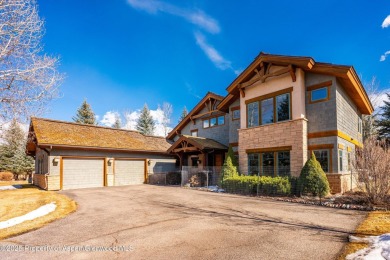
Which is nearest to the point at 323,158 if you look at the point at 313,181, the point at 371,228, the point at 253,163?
the point at 313,181

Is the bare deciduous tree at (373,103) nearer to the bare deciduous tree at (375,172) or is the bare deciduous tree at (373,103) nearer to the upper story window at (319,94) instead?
the upper story window at (319,94)

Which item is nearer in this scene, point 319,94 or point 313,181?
point 313,181

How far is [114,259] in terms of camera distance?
15.8 ft

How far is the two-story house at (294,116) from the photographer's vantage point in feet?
43.6

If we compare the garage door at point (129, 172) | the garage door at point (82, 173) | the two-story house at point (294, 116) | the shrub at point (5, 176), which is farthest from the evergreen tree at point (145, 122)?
the two-story house at point (294, 116)

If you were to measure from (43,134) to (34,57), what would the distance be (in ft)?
30.8

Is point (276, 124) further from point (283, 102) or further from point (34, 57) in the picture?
point (34, 57)

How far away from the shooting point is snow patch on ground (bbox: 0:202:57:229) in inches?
307

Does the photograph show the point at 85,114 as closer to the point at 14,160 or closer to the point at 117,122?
the point at 117,122

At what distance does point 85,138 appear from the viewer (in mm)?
19797

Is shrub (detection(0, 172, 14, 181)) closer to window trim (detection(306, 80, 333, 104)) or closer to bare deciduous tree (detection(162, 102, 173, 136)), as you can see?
bare deciduous tree (detection(162, 102, 173, 136))

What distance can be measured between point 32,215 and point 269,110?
14145 millimetres

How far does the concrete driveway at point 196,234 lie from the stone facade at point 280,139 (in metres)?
4.78

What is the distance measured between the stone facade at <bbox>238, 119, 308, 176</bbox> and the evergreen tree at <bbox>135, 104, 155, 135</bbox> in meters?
32.9
